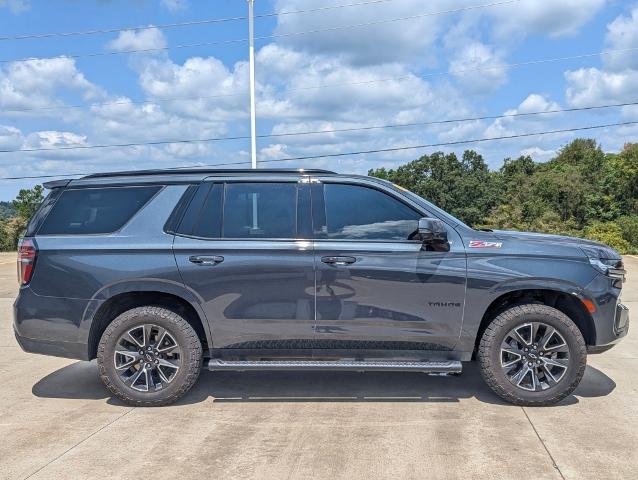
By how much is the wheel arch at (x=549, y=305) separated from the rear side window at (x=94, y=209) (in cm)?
305

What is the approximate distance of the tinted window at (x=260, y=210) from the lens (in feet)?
15.9

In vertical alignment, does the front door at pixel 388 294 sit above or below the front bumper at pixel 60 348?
above

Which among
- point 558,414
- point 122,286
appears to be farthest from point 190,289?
point 558,414

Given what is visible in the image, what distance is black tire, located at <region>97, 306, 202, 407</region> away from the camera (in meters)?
4.77

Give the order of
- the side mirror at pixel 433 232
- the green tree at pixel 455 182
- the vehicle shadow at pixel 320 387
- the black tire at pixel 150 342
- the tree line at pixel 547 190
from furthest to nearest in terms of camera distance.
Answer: the green tree at pixel 455 182
the tree line at pixel 547 190
the vehicle shadow at pixel 320 387
the black tire at pixel 150 342
the side mirror at pixel 433 232

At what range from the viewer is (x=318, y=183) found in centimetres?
495

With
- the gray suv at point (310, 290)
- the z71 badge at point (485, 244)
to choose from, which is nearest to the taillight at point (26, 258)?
the gray suv at point (310, 290)

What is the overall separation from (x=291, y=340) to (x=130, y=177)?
6.62 ft

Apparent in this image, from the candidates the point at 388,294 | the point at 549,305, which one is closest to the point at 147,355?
the point at 388,294

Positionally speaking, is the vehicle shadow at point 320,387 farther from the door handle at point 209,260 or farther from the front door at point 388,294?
the door handle at point 209,260

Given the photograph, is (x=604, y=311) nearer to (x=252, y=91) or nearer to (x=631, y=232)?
(x=252, y=91)

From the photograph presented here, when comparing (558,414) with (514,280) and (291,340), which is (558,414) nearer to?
(514,280)

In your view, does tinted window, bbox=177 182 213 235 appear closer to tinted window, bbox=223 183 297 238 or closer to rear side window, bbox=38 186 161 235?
tinted window, bbox=223 183 297 238

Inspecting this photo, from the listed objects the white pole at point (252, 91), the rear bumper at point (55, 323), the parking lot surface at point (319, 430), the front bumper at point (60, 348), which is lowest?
the parking lot surface at point (319, 430)
